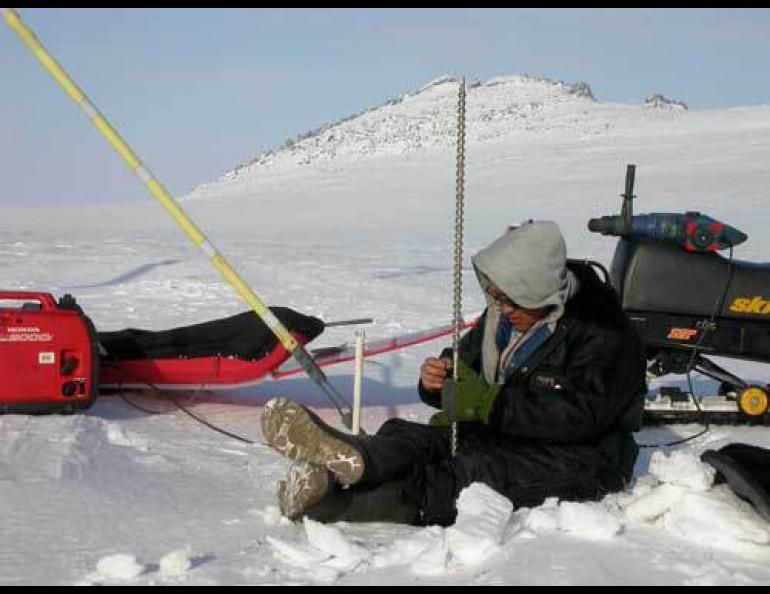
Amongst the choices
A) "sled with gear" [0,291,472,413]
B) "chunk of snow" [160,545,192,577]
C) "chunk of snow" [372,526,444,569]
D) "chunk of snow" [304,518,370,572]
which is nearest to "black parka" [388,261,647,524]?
"chunk of snow" [372,526,444,569]

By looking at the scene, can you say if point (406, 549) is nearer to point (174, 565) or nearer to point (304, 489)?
point (304, 489)

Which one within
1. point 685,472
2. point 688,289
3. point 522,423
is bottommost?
point 685,472

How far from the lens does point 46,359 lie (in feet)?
15.2

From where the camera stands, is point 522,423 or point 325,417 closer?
point 522,423

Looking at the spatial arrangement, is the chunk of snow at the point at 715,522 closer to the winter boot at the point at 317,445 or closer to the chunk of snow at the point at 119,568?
the winter boot at the point at 317,445

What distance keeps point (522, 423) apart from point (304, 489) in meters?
0.75

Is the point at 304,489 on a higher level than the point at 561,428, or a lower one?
lower

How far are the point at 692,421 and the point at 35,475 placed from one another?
330 centimetres

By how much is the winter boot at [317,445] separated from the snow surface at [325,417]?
0.21 metres

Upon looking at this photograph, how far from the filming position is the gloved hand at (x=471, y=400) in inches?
137

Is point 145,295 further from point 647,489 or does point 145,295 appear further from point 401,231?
point 401,231

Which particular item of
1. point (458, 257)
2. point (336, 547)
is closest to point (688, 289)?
point (458, 257)

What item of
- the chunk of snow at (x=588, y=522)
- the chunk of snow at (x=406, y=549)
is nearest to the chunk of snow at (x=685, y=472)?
the chunk of snow at (x=588, y=522)
